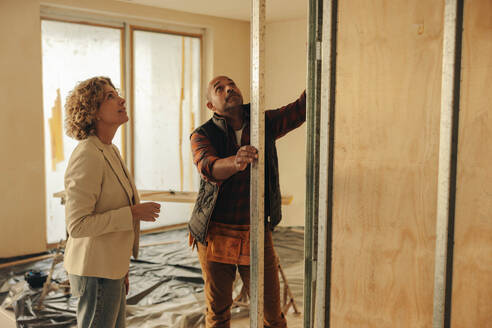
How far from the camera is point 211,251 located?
1845 millimetres

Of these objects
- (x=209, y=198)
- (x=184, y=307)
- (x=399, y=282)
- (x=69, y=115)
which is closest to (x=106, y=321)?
(x=209, y=198)

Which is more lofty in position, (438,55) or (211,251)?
(438,55)

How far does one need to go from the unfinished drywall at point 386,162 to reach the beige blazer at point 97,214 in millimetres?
841

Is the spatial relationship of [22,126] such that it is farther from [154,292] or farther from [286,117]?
[286,117]

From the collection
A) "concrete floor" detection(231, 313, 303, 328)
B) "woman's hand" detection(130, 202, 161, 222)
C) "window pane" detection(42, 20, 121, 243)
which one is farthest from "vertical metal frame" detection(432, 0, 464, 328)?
"window pane" detection(42, 20, 121, 243)

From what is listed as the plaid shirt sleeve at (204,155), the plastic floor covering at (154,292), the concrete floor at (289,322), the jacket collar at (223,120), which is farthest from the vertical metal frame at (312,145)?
the plastic floor covering at (154,292)

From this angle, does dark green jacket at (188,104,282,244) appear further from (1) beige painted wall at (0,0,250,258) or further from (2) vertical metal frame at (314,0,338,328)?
(1) beige painted wall at (0,0,250,258)

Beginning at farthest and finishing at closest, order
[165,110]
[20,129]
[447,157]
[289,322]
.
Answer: [165,110]
[20,129]
[289,322]
[447,157]

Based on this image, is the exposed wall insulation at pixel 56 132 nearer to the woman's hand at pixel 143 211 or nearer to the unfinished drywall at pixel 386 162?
the woman's hand at pixel 143 211

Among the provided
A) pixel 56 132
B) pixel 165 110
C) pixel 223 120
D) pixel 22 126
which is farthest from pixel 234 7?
pixel 223 120

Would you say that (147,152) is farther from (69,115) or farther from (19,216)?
(69,115)

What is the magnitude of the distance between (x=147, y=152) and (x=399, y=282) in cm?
390

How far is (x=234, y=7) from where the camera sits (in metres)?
4.44

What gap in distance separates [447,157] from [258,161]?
1.72 ft
